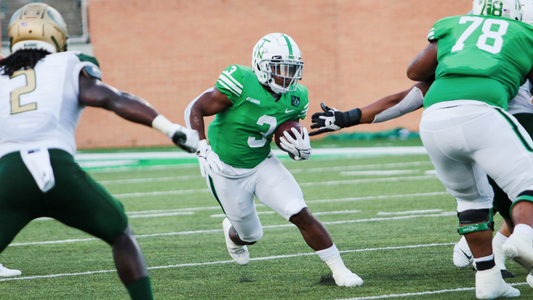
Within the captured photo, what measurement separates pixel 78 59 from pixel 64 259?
2634mm

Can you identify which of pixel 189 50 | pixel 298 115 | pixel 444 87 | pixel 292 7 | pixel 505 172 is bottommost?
pixel 189 50

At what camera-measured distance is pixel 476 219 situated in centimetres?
348

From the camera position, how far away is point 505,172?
3.16 meters

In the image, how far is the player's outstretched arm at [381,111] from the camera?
3.88 m

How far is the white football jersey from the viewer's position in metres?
2.80

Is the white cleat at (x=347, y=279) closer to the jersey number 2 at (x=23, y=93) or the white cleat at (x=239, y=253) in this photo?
the white cleat at (x=239, y=253)

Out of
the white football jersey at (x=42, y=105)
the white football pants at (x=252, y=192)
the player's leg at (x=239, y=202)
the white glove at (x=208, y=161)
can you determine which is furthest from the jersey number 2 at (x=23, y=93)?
the player's leg at (x=239, y=202)

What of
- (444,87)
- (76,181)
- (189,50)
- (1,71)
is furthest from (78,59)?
(189,50)

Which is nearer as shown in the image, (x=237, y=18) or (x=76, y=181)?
(x=76, y=181)

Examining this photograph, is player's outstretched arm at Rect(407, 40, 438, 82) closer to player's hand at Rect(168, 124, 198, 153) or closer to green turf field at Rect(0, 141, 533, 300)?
green turf field at Rect(0, 141, 533, 300)

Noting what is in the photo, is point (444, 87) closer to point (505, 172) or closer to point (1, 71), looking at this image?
point (505, 172)

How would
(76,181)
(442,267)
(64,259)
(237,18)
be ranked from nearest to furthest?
(76,181)
(442,267)
(64,259)
(237,18)

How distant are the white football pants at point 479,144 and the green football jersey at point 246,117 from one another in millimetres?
1226

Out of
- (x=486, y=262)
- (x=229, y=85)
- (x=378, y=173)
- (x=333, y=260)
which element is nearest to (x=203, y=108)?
(x=229, y=85)
